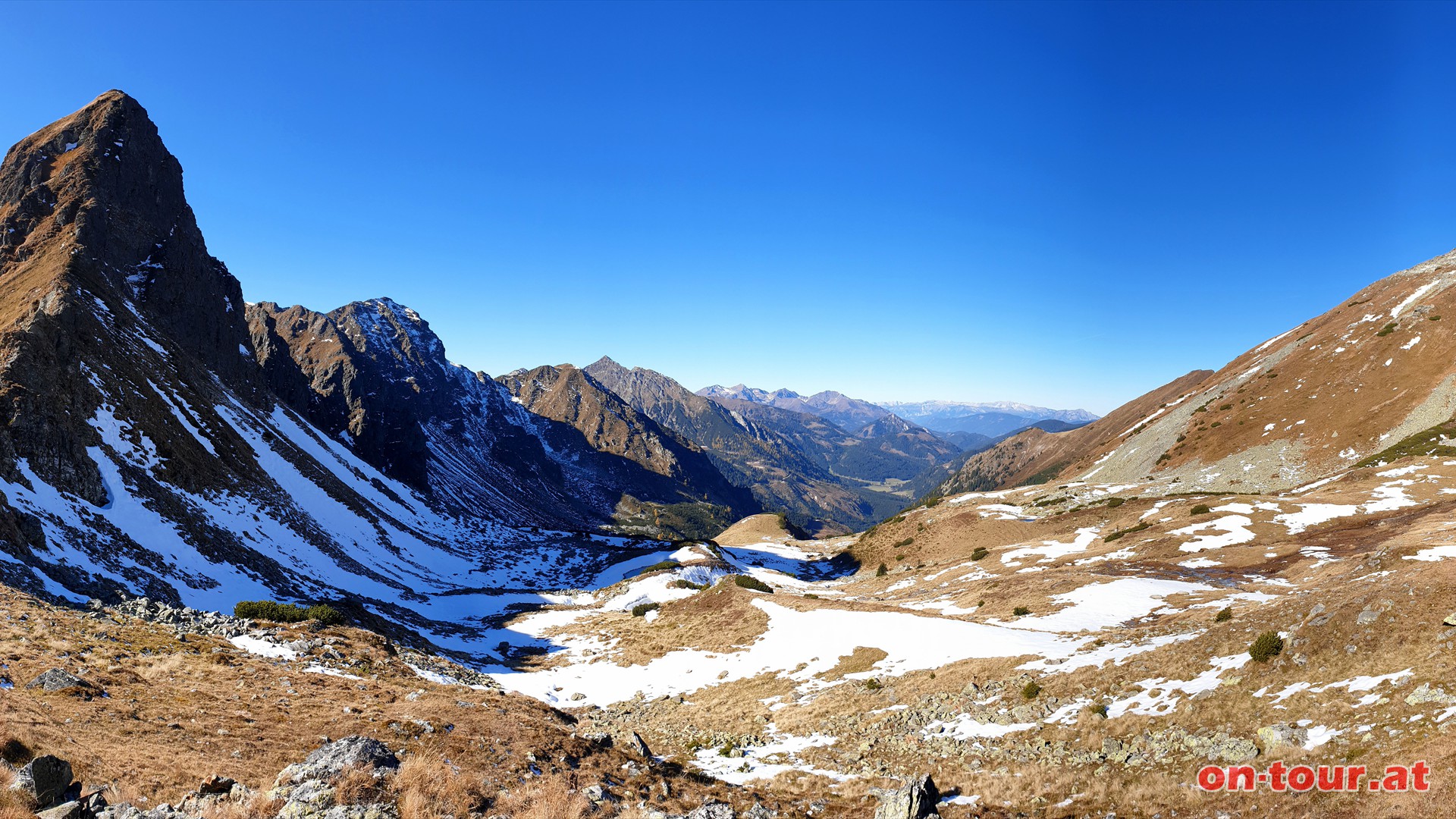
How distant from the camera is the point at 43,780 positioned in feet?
36.7

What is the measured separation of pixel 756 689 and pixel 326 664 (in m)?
22.2

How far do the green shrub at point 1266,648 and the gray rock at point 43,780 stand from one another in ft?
104

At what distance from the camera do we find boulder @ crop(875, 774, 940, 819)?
16062mm

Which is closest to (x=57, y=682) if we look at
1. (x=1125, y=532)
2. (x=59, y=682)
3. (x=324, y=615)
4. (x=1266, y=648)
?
(x=59, y=682)

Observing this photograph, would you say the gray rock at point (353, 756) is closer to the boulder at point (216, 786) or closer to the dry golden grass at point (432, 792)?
the dry golden grass at point (432, 792)

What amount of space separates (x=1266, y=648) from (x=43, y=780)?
32245 millimetres

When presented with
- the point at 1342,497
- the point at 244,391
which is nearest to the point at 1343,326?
the point at 1342,497

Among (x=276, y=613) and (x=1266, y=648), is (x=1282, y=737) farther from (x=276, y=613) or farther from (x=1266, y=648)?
(x=276, y=613)

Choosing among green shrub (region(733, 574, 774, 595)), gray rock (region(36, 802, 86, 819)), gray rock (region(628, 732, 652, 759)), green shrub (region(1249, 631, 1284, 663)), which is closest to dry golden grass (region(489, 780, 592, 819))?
gray rock (region(628, 732, 652, 759))

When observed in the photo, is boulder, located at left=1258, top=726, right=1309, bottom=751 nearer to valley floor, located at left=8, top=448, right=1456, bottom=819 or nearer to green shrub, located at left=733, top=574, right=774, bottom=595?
valley floor, located at left=8, top=448, right=1456, bottom=819

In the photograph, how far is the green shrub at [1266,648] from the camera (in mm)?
19359

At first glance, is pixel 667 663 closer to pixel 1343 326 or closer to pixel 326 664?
pixel 326 664

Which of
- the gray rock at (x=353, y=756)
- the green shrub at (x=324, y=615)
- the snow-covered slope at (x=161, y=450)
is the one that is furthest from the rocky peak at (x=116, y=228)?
the gray rock at (x=353, y=756)

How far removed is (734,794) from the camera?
63.6ft
